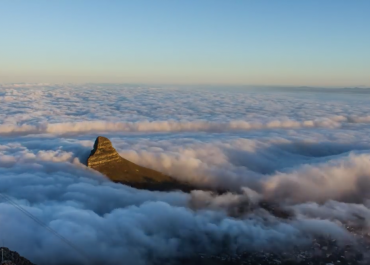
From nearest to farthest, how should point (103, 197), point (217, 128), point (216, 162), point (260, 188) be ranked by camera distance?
point (103, 197) → point (260, 188) → point (216, 162) → point (217, 128)

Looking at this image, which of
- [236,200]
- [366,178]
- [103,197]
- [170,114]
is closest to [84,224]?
[103,197]

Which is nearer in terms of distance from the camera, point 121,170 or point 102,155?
point 121,170

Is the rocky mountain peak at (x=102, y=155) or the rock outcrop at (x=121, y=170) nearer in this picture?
the rock outcrop at (x=121, y=170)

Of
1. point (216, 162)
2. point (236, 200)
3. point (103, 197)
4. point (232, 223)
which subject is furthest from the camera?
point (216, 162)

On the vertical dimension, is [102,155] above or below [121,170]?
above

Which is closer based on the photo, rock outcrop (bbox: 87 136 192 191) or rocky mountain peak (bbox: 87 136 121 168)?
rock outcrop (bbox: 87 136 192 191)

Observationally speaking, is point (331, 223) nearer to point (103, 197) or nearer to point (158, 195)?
point (158, 195)

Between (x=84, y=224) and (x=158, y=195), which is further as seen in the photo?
(x=158, y=195)
